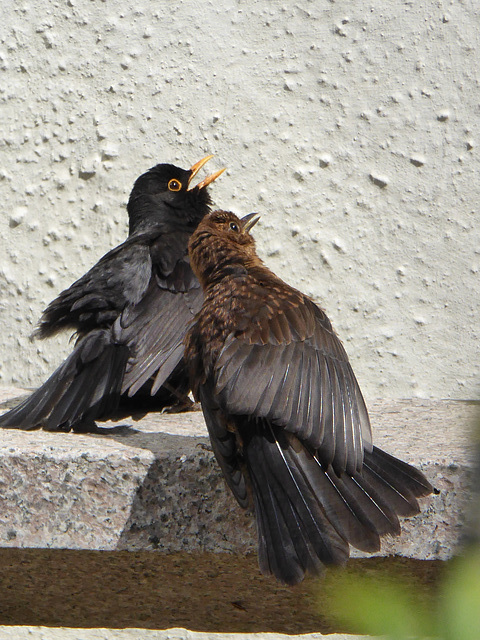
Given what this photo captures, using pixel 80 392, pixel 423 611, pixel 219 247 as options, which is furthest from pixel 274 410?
pixel 423 611

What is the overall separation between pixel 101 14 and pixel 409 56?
1.35 m

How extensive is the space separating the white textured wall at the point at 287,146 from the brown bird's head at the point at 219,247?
1115 mm

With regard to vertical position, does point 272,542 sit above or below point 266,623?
above

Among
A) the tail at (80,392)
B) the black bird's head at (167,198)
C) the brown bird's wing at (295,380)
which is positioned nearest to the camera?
the brown bird's wing at (295,380)

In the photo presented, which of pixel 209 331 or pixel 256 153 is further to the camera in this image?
pixel 256 153

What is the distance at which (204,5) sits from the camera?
11.4 feet

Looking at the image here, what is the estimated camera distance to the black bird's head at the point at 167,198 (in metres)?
3.20

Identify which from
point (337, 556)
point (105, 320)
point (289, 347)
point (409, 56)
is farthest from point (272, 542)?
point (409, 56)

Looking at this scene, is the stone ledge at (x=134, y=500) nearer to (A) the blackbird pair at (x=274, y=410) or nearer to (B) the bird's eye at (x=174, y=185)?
(A) the blackbird pair at (x=274, y=410)

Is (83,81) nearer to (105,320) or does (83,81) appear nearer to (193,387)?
(105,320)

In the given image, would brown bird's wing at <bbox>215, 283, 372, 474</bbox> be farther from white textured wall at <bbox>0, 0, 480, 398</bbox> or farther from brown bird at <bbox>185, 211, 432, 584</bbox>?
white textured wall at <bbox>0, 0, 480, 398</bbox>

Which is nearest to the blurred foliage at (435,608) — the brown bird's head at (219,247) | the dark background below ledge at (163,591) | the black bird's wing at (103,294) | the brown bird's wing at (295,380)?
the brown bird's wing at (295,380)

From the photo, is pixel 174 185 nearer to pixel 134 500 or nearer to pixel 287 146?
pixel 287 146

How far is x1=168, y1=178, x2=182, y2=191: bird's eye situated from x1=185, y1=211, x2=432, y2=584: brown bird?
151cm
